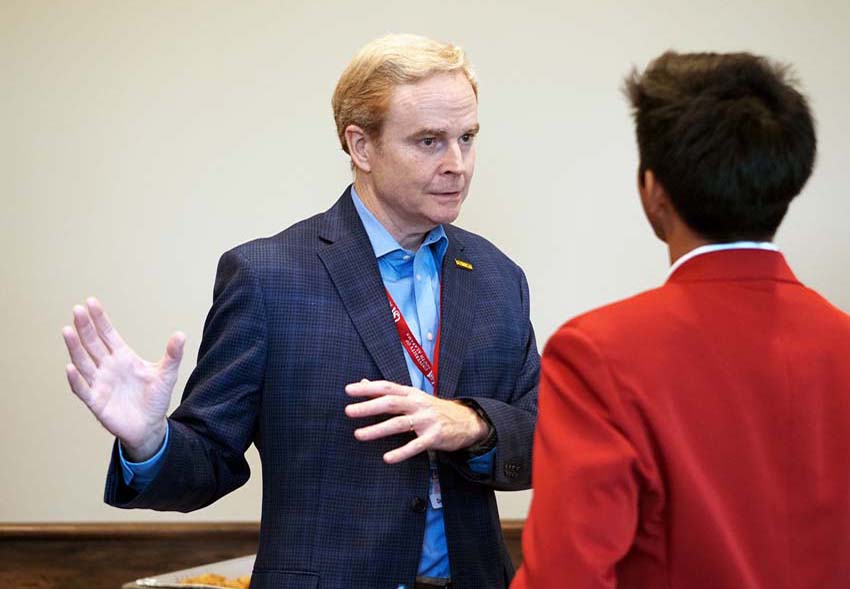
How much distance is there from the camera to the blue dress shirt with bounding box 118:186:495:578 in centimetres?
228

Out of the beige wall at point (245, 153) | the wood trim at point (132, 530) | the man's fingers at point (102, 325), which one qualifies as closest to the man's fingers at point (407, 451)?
the man's fingers at point (102, 325)

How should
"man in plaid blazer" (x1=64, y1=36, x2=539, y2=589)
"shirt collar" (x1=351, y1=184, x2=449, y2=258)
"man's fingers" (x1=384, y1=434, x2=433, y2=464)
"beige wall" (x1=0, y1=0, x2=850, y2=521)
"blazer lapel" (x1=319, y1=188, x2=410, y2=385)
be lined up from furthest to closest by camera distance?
"beige wall" (x1=0, y1=0, x2=850, y2=521), "shirt collar" (x1=351, y1=184, x2=449, y2=258), "blazer lapel" (x1=319, y1=188, x2=410, y2=385), "man in plaid blazer" (x1=64, y1=36, x2=539, y2=589), "man's fingers" (x1=384, y1=434, x2=433, y2=464)

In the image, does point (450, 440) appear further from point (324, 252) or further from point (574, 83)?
point (574, 83)

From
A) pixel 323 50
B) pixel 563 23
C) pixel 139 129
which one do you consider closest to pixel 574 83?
pixel 563 23

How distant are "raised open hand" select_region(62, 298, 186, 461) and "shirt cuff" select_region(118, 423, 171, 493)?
0.05m

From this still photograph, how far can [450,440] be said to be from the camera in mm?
2082

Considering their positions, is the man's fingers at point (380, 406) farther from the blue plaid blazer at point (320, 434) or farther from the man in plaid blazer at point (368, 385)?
the blue plaid blazer at point (320, 434)

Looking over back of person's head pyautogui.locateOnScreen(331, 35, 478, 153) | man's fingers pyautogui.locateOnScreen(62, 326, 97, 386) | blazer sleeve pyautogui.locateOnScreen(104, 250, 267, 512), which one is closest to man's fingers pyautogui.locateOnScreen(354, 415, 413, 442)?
blazer sleeve pyautogui.locateOnScreen(104, 250, 267, 512)

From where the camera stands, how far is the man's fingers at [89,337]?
6.21 ft

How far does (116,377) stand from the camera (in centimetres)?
196

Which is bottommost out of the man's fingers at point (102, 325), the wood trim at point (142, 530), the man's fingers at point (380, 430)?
the wood trim at point (142, 530)

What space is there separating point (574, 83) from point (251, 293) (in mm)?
2331

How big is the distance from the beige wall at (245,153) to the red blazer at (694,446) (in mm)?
2703

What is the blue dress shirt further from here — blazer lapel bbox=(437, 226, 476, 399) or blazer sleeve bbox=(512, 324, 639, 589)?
blazer sleeve bbox=(512, 324, 639, 589)
